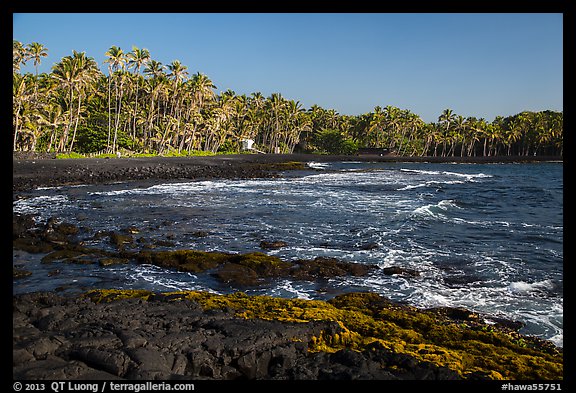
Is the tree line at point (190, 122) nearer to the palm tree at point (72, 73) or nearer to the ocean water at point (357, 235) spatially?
the palm tree at point (72, 73)

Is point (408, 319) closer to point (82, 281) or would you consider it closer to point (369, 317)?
point (369, 317)

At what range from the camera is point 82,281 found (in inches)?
465

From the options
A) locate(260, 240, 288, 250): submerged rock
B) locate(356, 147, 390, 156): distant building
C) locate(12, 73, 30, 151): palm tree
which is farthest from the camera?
locate(356, 147, 390, 156): distant building

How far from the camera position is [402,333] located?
8195mm

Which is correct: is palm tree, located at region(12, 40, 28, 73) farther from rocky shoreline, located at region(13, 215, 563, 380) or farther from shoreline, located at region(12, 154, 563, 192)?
rocky shoreline, located at region(13, 215, 563, 380)

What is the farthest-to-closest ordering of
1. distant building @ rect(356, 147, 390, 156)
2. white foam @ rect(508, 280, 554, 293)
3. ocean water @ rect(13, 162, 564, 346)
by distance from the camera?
distant building @ rect(356, 147, 390, 156) < white foam @ rect(508, 280, 554, 293) < ocean water @ rect(13, 162, 564, 346)

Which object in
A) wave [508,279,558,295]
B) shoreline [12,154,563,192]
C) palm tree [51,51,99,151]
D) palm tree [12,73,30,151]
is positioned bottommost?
wave [508,279,558,295]

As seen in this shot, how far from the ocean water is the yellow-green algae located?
4.39 feet

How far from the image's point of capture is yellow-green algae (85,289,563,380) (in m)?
6.88

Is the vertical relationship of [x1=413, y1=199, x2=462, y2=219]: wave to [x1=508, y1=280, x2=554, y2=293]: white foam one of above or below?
above

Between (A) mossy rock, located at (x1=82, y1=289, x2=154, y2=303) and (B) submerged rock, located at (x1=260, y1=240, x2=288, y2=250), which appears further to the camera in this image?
(B) submerged rock, located at (x1=260, y1=240, x2=288, y2=250)

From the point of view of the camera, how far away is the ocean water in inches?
459

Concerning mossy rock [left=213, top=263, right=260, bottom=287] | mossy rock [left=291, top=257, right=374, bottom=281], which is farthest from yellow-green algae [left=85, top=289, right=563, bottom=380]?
mossy rock [left=291, top=257, right=374, bottom=281]

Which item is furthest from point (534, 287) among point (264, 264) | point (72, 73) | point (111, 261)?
point (72, 73)
